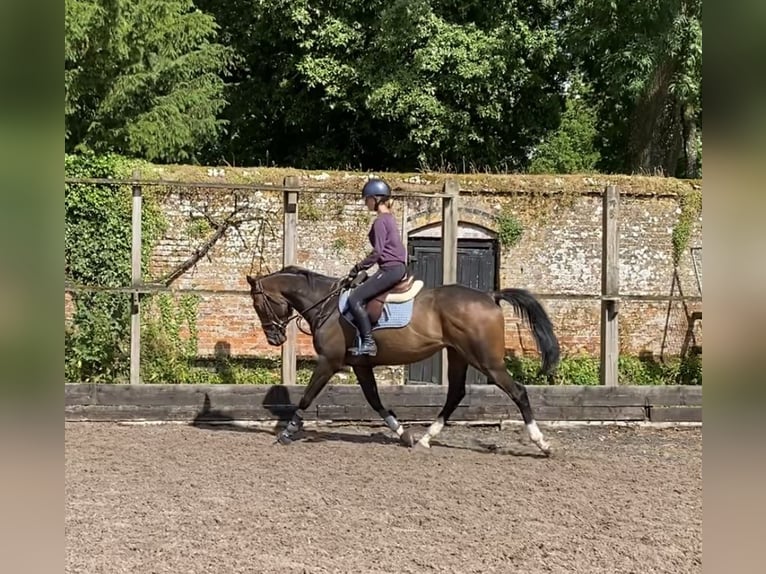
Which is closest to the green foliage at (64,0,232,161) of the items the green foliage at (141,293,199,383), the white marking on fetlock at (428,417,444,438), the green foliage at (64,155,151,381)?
the green foliage at (64,155,151,381)

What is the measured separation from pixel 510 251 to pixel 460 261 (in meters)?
0.79

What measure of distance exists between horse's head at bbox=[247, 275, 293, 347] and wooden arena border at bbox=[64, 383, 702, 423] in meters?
1.23

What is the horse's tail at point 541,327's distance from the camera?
735 centimetres

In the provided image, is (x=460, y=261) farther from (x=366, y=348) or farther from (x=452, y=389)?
(x=366, y=348)

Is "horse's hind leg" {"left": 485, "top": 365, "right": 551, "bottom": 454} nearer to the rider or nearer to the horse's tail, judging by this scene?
the horse's tail

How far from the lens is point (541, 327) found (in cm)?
740

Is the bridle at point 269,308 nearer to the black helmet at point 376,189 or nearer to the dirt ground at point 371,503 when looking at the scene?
the dirt ground at point 371,503

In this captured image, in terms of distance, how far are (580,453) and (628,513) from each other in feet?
7.33

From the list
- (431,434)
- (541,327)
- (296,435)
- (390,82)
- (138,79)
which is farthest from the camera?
(390,82)

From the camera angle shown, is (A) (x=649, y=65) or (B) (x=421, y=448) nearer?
(B) (x=421, y=448)

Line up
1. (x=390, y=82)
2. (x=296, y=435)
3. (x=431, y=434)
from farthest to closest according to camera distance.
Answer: (x=390, y=82) → (x=296, y=435) → (x=431, y=434)

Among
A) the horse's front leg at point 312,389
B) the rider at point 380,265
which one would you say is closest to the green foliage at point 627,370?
the horse's front leg at point 312,389

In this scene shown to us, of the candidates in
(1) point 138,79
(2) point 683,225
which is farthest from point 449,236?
(1) point 138,79

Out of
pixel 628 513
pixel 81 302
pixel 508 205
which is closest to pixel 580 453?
pixel 628 513
